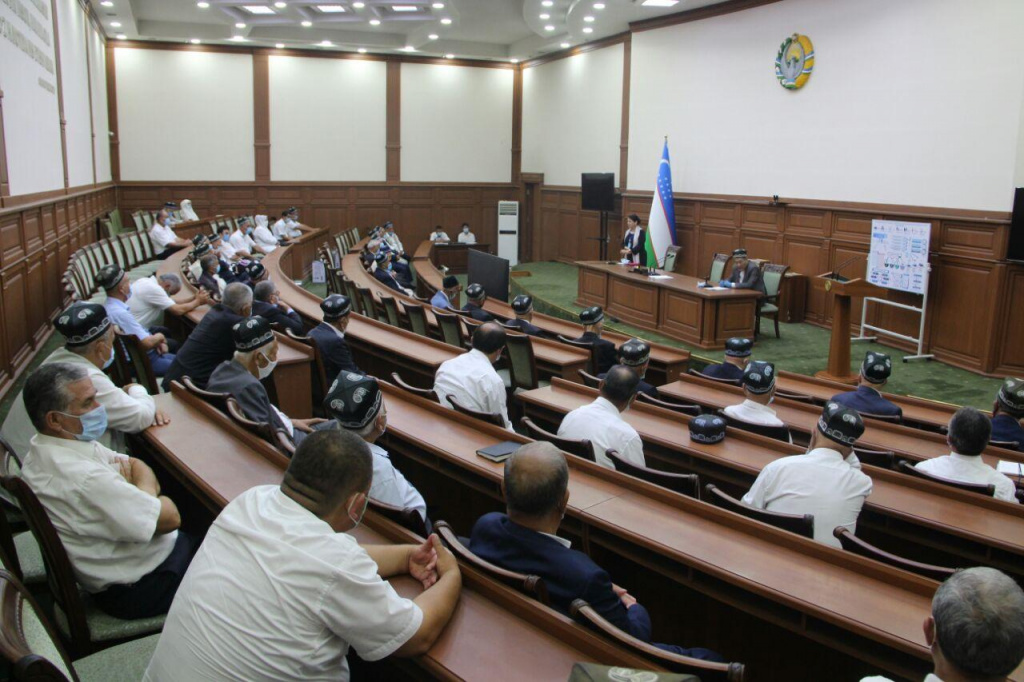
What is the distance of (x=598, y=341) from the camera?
596 cm

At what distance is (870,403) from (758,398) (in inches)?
36.5

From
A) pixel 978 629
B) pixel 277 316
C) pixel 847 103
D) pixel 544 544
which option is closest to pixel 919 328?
pixel 847 103

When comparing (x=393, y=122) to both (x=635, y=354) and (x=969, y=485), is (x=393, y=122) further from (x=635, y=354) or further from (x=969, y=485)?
(x=969, y=485)

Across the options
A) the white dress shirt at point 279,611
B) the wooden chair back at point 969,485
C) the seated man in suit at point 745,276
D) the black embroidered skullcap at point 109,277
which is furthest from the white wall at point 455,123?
the white dress shirt at point 279,611

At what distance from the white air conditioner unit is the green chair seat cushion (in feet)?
50.6

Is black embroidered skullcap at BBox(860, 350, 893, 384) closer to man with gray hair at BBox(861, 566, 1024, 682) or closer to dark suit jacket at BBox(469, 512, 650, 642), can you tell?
dark suit jacket at BBox(469, 512, 650, 642)

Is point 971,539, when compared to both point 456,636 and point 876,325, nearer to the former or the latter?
point 456,636

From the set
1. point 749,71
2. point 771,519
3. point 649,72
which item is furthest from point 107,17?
point 771,519

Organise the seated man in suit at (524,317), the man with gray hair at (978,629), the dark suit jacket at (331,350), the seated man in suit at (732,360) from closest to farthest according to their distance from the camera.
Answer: the man with gray hair at (978,629), the dark suit jacket at (331,350), the seated man in suit at (732,360), the seated man in suit at (524,317)

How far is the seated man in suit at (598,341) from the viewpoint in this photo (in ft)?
19.4

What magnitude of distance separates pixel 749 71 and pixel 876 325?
4.08 meters

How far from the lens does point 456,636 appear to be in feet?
5.81

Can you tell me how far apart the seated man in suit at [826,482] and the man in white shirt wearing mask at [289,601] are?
171 cm

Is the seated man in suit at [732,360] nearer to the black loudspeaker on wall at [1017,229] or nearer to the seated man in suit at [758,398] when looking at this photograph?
the seated man in suit at [758,398]
